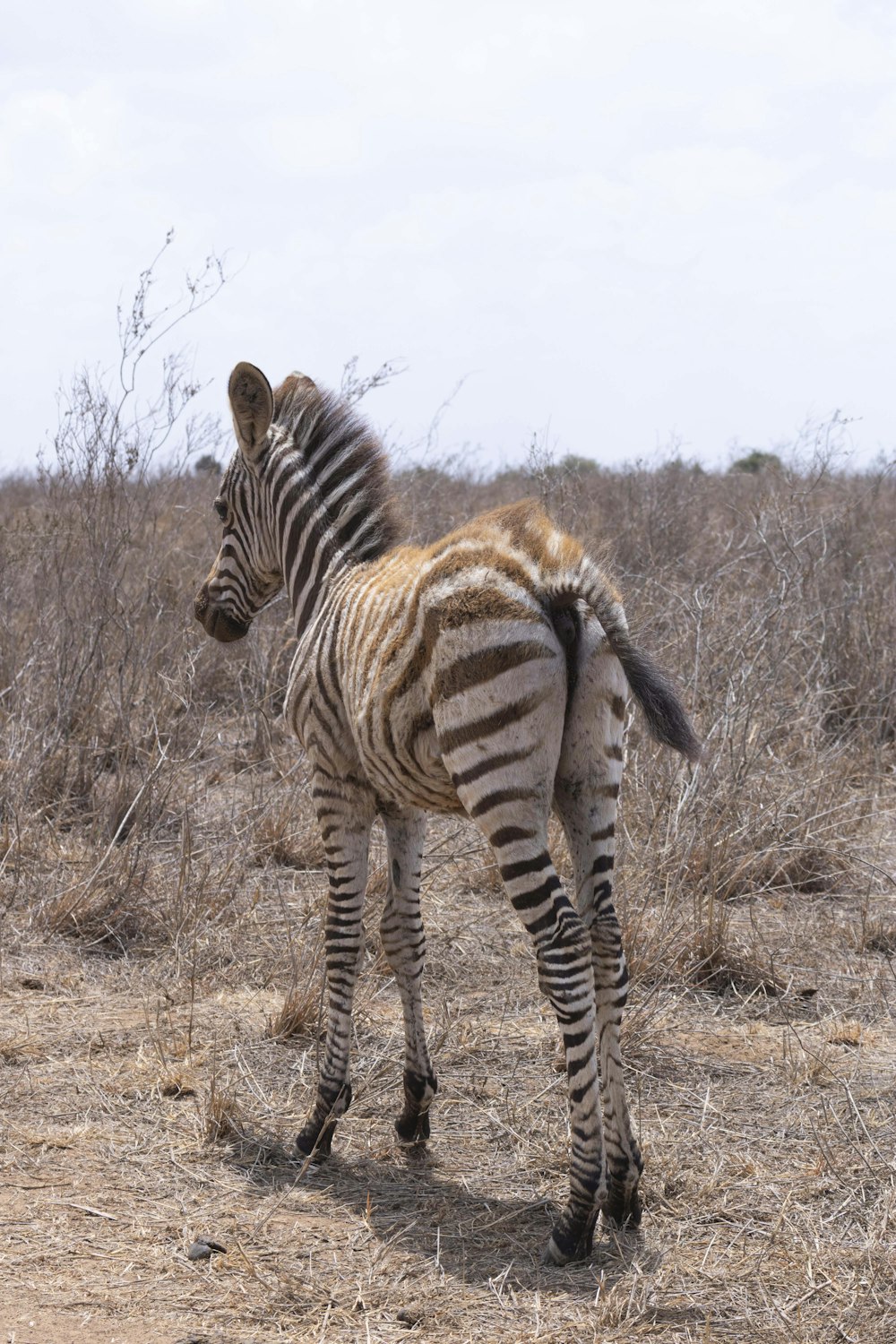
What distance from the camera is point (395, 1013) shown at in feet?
19.1

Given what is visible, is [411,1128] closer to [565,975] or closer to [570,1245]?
[570,1245]

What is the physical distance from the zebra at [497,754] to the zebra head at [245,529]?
23.9 inches

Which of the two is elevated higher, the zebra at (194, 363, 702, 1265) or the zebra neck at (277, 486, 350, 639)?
the zebra neck at (277, 486, 350, 639)

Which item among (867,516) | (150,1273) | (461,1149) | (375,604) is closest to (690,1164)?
(461,1149)

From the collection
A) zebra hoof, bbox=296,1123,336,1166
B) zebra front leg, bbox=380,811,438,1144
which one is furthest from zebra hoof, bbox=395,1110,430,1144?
zebra hoof, bbox=296,1123,336,1166

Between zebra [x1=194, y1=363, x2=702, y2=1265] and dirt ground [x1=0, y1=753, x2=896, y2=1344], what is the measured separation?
249 millimetres

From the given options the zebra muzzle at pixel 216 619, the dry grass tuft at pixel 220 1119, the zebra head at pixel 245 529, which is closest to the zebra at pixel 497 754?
the dry grass tuft at pixel 220 1119

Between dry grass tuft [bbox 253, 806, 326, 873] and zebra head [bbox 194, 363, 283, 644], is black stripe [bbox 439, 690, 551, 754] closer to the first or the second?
zebra head [bbox 194, 363, 283, 644]

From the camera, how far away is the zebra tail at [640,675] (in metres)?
3.91

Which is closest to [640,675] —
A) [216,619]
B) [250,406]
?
[250,406]

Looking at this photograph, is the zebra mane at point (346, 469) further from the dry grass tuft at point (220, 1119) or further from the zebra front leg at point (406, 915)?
the dry grass tuft at point (220, 1119)

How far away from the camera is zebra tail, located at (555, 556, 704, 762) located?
3.91m

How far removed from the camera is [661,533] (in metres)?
12.6

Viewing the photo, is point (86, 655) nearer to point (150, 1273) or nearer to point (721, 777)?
point (721, 777)
